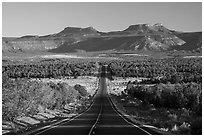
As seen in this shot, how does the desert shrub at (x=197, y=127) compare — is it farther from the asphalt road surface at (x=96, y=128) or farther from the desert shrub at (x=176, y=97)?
the desert shrub at (x=176, y=97)

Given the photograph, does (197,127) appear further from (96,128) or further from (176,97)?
(176,97)

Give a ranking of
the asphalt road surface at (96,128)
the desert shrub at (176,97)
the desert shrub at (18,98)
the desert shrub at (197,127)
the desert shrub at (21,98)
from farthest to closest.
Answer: the desert shrub at (176,97)
the desert shrub at (21,98)
the desert shrub at (18,98)
the asphalt road surface at (96,128)
the desert shrub at (197,127)

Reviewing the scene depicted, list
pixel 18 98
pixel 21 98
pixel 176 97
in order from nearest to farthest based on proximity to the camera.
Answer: pixel 18 98
pixel 21 98
pixel 176 97

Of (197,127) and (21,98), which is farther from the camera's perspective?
(21,98)

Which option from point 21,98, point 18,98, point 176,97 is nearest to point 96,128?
point 18,98

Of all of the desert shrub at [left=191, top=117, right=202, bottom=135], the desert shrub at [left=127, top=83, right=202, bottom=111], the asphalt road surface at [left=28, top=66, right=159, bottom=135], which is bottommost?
the desert shrub at [left=127, top=83, right=202, bottom=111]

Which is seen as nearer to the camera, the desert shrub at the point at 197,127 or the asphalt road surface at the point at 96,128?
the desert shrub at the point at 197,127

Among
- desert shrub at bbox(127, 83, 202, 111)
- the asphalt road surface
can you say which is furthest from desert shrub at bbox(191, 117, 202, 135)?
desert shrub at bbox(127, 83, 202, 111)

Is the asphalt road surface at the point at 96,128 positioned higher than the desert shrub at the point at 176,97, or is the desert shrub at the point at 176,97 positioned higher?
the asphalt road surface at the point at 96,128

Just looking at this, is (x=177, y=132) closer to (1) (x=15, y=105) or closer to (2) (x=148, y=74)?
(1) (x=15, y=105)

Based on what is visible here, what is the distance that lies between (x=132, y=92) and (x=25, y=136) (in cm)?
7939

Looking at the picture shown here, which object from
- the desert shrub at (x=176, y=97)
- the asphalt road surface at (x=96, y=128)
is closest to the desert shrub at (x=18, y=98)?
the asphalt road surface at (x=96, y=128)

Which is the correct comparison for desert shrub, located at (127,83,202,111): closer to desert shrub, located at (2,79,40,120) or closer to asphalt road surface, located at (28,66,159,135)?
desert shrub, located at (2,79,40,120)

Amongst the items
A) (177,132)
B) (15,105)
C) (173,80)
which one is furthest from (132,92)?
(177,132)
